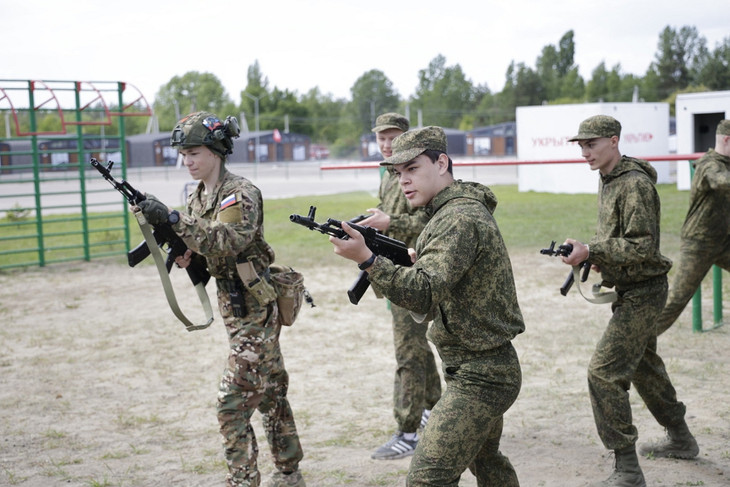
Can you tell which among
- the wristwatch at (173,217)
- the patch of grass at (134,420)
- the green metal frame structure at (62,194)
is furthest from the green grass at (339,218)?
the wristwatch at (173,217)

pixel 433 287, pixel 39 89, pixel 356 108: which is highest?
pixel 356 108

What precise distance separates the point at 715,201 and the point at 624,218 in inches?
103

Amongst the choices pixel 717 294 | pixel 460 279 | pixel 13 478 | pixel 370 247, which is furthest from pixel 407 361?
pixel 717 294

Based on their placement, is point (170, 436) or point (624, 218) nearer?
point (624, 218)

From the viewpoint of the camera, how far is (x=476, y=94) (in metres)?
106

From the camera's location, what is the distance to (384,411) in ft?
21.0

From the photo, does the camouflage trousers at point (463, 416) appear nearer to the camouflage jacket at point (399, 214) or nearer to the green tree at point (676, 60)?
the camouflage jacket at point (399, 214)

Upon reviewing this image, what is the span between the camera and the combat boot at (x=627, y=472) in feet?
15.1

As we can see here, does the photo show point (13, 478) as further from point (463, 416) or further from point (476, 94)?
point (476, 94)

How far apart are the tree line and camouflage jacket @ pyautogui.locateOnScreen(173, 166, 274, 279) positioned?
7511 centimetres

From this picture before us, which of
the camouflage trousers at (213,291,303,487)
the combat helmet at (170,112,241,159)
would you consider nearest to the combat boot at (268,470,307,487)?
the camouflage trousers at (213,291,303,487)

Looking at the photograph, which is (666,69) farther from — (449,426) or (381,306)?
(449,426)

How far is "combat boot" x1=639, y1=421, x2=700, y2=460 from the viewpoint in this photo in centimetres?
514

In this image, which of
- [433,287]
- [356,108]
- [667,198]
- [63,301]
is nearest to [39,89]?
[63,301]
